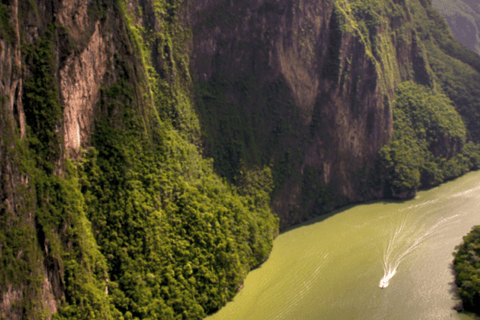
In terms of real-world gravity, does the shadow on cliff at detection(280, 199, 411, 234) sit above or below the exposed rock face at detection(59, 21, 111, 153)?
below

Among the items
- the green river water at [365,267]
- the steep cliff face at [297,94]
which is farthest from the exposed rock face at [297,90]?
the green river water at [365,267]

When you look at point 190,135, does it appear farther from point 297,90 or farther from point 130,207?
point 297,90

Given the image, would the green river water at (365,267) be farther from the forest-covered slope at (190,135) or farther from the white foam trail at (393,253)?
the forest-covered slope at (190,135)

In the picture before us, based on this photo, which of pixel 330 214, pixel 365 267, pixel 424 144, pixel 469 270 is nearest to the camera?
pixel 469 270

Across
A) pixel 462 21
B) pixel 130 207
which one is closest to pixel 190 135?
pixel 130 207

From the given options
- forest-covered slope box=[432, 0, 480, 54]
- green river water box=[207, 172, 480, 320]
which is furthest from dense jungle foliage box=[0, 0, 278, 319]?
forest-covered slope box=[432, 0, 480, 54]

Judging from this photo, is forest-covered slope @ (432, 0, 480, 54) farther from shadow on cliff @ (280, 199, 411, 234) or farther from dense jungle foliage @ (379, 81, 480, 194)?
shadow on cliff @ (280, 199, 411, 234)

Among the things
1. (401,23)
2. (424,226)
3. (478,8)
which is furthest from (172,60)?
(478,8)
